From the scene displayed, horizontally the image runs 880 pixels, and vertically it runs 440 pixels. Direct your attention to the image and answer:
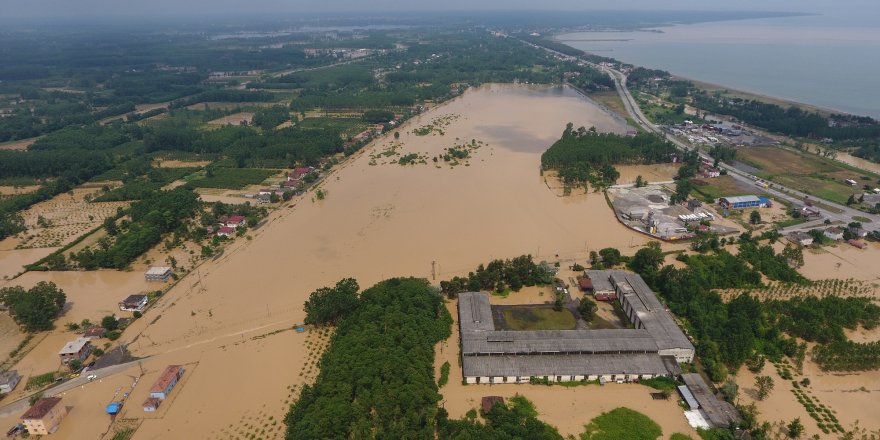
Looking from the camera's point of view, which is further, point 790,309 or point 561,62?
point 561,62

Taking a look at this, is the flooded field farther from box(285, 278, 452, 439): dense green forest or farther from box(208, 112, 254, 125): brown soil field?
box(208, 112, 254, 125): brown soil field

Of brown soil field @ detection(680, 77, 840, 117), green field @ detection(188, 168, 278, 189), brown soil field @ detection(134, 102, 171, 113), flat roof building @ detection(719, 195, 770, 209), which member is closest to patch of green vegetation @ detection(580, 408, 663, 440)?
flat roof building @ detection(719, 195, 770, 209)

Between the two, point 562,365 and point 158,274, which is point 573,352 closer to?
point 562,365

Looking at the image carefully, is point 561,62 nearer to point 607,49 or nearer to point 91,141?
point 607,49

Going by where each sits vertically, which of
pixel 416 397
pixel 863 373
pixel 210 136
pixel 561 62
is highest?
pixel 561 62

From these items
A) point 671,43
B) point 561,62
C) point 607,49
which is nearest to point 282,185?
point 561,62

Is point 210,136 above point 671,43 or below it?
below

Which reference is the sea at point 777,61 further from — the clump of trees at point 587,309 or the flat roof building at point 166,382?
the flat roof building at point 166,382

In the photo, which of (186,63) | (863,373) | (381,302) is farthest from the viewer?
(186,63)
